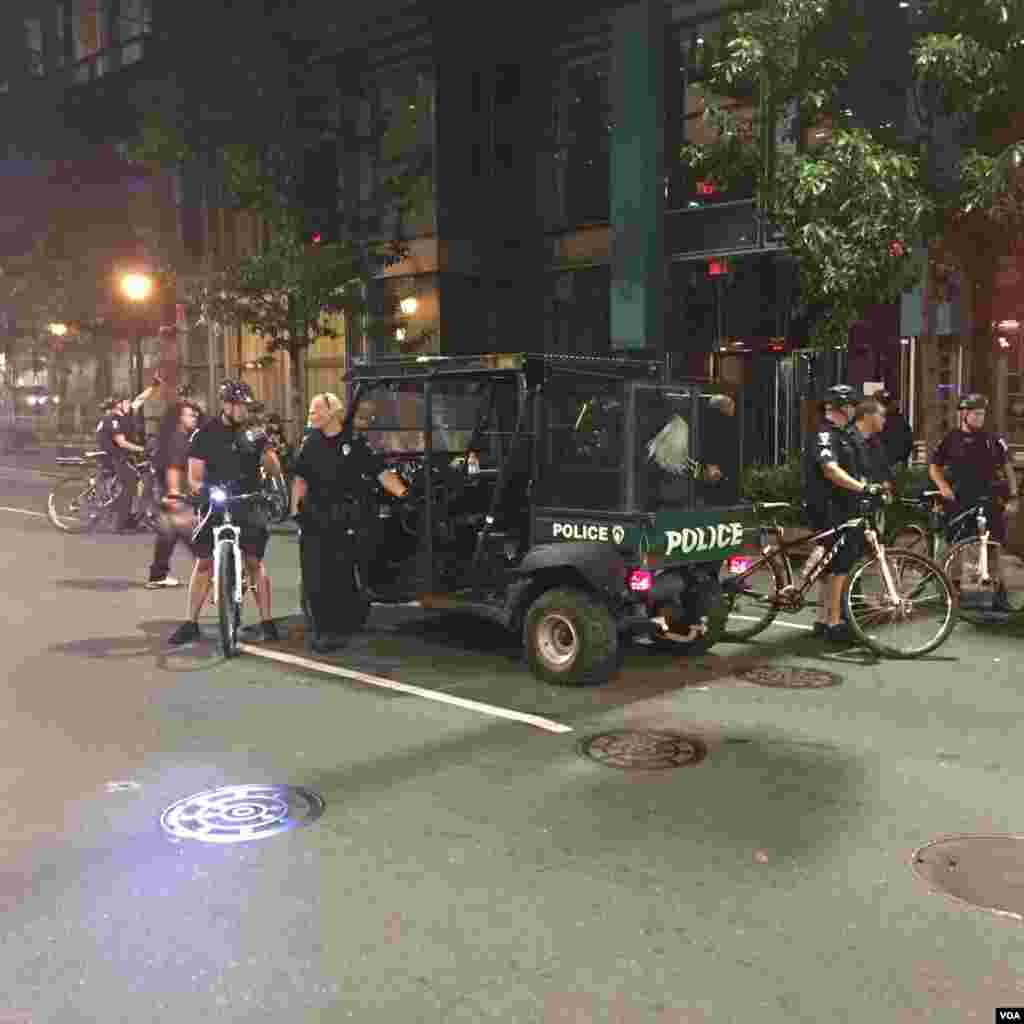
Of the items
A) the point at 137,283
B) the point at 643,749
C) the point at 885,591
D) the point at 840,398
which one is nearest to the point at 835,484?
the point at 840,398

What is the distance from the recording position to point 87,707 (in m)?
6.39

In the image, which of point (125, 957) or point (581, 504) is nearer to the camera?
point (125, 957)

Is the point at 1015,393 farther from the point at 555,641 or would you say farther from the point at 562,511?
the point at 555,641

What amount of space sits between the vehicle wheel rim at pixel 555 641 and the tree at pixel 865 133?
505 cm

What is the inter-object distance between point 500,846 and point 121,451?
1153cm

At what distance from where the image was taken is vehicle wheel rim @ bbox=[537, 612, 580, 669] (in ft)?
22.2

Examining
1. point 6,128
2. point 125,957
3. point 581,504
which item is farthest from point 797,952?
point 6,128

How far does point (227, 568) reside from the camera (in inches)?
301

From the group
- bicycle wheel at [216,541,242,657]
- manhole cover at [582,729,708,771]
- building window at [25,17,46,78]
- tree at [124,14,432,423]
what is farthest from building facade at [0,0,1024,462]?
building window at [25,17,46,78]

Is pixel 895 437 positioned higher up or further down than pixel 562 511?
higher up

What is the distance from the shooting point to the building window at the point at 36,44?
30553mm

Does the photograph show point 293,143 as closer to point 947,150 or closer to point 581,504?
point 947,150

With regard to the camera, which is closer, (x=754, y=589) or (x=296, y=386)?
(x=754, y=589)

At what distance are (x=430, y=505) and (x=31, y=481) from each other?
1889 centimetres
